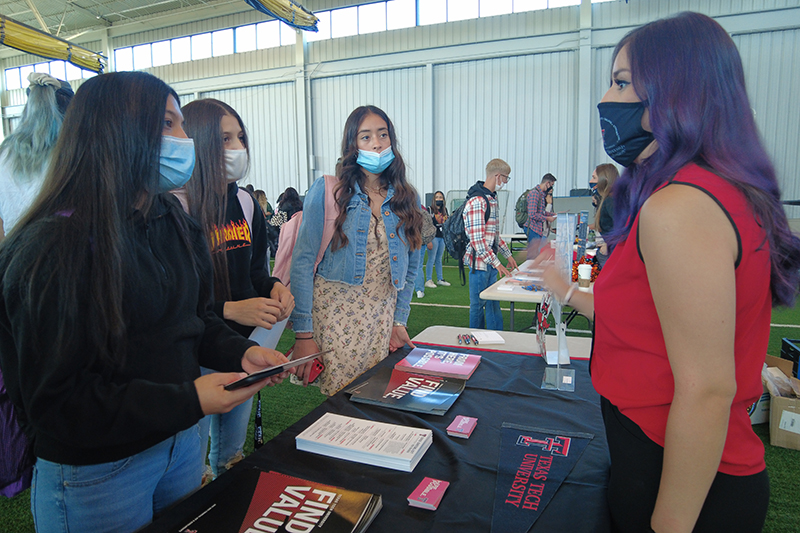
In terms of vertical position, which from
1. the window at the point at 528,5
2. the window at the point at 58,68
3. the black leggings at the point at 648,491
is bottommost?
the black leggings at the point at 648,491

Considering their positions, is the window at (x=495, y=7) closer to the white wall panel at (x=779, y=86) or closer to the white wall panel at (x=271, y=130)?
the white wall panel at (x=779, y=86)

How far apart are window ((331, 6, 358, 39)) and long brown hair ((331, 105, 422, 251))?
35.6 feet

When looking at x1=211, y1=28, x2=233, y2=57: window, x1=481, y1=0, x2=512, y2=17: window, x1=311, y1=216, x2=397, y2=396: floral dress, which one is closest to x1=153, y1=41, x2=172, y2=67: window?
x1=211, y1=28, x2=233, y2=57: window

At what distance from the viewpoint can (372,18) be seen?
36.6ft

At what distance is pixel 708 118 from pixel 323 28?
12550 mm

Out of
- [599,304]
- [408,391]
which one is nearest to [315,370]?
[408,391]

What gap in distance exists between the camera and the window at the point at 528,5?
32.6 ft

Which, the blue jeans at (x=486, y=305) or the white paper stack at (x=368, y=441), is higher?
the white paper stack at (x=368, y=441)

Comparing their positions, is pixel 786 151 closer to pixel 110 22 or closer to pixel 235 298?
pixel 235 298

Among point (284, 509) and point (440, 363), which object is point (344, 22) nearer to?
point (440, 363)

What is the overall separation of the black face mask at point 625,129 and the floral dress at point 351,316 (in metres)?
1.07

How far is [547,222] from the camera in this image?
7191 millimetres

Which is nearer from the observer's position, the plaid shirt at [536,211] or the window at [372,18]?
the plaid shirt at [536,211]

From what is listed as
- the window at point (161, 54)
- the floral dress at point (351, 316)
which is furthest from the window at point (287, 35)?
the floral dress at point (351, 316)
